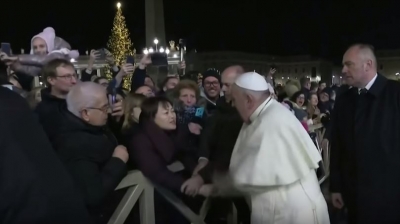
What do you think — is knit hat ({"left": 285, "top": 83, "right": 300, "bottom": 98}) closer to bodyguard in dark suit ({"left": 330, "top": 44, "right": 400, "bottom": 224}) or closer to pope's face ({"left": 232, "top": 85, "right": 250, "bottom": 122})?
bodyguard in dark suit ({"left": 330, "top": 44, "right": 400, "bottom": 224})

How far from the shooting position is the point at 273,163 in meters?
3.25

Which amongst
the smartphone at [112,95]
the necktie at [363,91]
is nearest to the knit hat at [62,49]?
the smartphone at [112,95]

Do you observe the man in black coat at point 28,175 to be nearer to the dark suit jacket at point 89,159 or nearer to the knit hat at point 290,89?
the dark suit jacket at point 89,159

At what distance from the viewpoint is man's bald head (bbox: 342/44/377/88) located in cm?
433

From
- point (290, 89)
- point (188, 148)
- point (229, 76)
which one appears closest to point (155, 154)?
point (188, 148)

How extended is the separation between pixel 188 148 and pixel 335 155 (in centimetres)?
131

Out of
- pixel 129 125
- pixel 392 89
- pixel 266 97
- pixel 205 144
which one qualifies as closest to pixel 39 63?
pixel 129 125

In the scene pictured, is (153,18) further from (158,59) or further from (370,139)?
(370,139)

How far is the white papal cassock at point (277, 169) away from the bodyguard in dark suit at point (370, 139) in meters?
0.98

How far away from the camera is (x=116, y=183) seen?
313 cm

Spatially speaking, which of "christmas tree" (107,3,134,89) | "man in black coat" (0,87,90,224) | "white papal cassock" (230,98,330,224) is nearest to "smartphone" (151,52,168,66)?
"white papal cassock" (230,98,330,224)

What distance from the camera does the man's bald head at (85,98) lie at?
3229mm

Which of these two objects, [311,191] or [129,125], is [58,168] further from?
[129,125]

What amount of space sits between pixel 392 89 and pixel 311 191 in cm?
141
